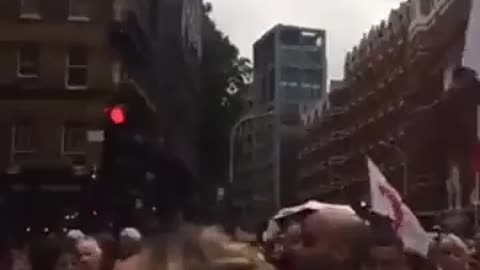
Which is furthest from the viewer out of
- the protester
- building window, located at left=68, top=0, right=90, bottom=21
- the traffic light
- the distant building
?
the distant building

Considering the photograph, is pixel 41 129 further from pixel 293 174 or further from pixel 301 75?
pixel 301 75

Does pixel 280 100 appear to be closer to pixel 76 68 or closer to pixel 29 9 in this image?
pixel 29 9

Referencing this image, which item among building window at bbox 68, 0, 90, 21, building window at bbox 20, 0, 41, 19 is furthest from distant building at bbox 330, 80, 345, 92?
building window at bbox 20, 0, 41, 19

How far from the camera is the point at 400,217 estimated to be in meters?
8.85

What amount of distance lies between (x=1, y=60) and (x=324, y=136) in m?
60.1

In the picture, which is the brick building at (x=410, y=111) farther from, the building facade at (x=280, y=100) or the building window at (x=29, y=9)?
the building facade at (x=280, y=100)

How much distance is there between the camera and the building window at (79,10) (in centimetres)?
3922

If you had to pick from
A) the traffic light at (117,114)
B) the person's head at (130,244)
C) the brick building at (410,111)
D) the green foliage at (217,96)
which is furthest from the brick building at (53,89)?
the person's head at (130,244)

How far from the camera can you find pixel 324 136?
318ft

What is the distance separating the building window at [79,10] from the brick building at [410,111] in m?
12.3

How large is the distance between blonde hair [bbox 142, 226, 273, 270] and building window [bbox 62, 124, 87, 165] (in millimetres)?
33732

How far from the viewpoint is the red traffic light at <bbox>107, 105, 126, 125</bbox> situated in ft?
46.4

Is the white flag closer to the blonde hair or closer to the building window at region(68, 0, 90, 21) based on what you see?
the blonde hair

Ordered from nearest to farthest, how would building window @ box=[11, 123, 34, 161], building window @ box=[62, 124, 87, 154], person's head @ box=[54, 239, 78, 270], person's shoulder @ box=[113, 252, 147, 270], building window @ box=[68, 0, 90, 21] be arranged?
person's shoulder @ box=[113, 252, 147, 270] < person's head @ box=[54, 239, 78, 270] < building window @ box=[11, 123, 34, 161] < building window @ box=[62, 124, 87, 154] < building window @ box=[68, 0, 90, 21]
